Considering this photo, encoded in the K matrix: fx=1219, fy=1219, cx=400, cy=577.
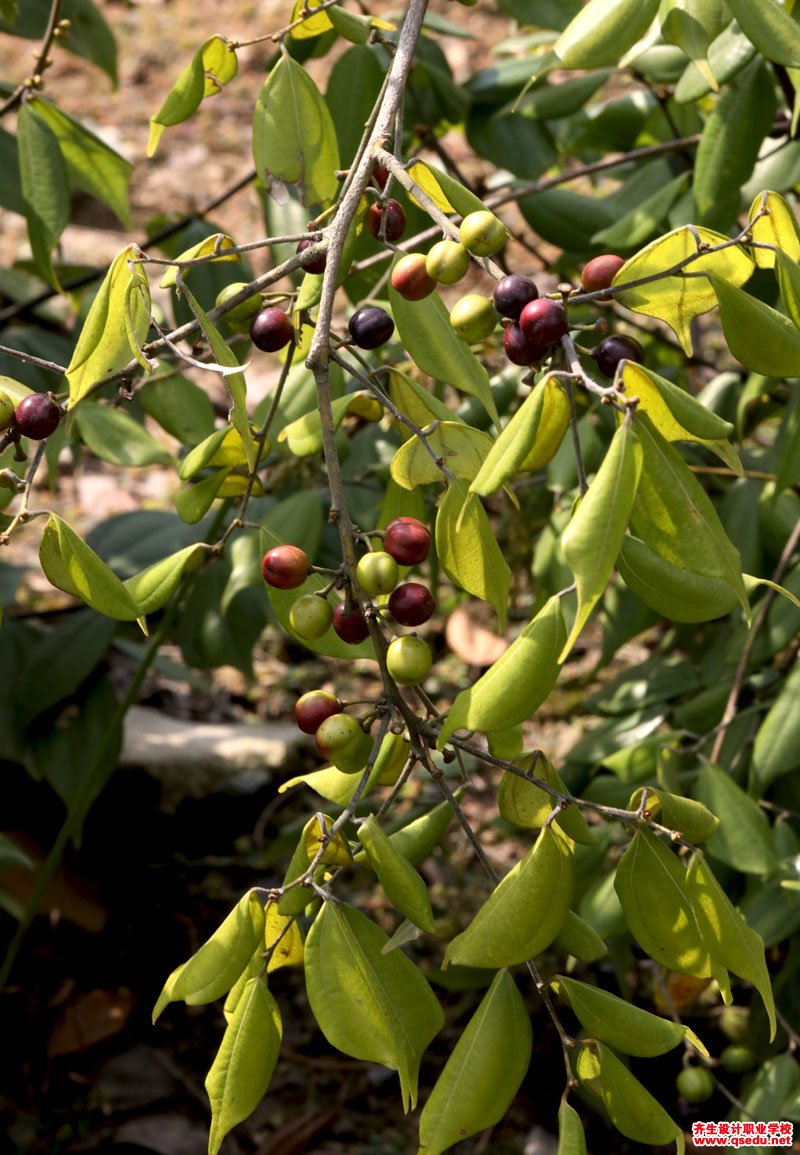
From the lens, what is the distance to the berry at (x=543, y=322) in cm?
74

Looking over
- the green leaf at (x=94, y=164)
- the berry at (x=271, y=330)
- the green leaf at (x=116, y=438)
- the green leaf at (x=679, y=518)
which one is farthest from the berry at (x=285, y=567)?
the green leaf at (x=94, y=164)

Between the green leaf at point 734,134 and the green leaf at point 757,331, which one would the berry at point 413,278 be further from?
the green leaf at point 734,134

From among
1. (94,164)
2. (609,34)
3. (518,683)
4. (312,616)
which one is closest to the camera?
(518,683)

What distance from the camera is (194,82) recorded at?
1108mm

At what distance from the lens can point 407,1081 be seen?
77 cm

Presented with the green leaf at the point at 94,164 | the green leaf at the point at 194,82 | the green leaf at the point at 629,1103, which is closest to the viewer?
the green leaf at the point at 629,1103

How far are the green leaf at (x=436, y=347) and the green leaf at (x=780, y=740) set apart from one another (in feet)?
2.11

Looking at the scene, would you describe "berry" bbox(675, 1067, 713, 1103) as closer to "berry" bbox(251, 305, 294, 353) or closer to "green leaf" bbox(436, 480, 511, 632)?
"green leaf" bbox(436, 480, 511, 632)

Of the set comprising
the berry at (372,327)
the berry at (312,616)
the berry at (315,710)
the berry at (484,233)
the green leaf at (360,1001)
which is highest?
the berry at (484,233)

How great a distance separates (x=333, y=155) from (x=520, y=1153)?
4.65ft

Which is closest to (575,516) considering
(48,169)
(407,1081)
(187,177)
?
(407,1081)

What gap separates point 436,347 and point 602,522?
30cm

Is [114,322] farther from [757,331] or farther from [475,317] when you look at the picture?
[757,331]

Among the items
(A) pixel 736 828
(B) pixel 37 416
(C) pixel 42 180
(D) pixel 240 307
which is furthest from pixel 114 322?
(A) pixel 736 828
